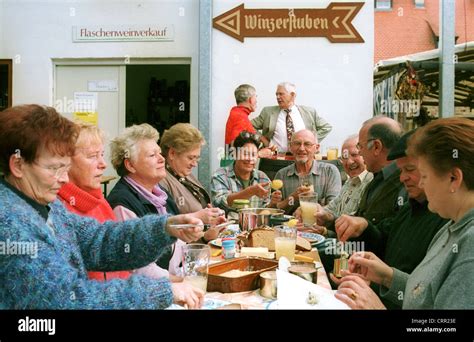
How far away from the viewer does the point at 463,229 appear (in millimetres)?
943

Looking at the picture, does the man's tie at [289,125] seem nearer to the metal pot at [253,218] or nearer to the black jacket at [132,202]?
the metal pot at [253,218]

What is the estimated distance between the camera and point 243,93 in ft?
13.2

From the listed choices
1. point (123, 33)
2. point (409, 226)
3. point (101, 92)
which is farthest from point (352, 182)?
point (101, 92)

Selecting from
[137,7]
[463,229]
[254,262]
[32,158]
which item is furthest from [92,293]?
[137,7]

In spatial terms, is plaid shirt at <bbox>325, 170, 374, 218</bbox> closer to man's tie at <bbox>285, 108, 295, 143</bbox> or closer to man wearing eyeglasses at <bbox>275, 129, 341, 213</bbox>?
man wearing eyeglasses at <bbox>275, 129, 341, 213</bbox>

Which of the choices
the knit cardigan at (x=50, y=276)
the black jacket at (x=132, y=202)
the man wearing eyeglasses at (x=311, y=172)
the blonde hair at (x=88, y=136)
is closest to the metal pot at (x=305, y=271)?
the knit cardigan at (x=50, y=276)

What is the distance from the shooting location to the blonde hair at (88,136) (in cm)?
162

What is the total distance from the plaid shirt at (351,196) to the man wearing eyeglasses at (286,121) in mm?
1319

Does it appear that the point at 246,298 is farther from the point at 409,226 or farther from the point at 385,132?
the point at 385,132

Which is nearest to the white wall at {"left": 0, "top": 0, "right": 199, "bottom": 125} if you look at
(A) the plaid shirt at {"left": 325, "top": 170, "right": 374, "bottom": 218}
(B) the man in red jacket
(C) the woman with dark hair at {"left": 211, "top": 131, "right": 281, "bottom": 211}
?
(B) the man in red jacket

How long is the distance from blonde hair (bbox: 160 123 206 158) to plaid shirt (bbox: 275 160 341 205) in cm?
90

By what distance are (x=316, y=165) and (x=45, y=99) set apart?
2407 mm

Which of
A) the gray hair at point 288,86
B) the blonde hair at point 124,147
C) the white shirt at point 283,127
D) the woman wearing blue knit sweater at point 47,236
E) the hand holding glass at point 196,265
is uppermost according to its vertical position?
the gray hair at point 288,86
